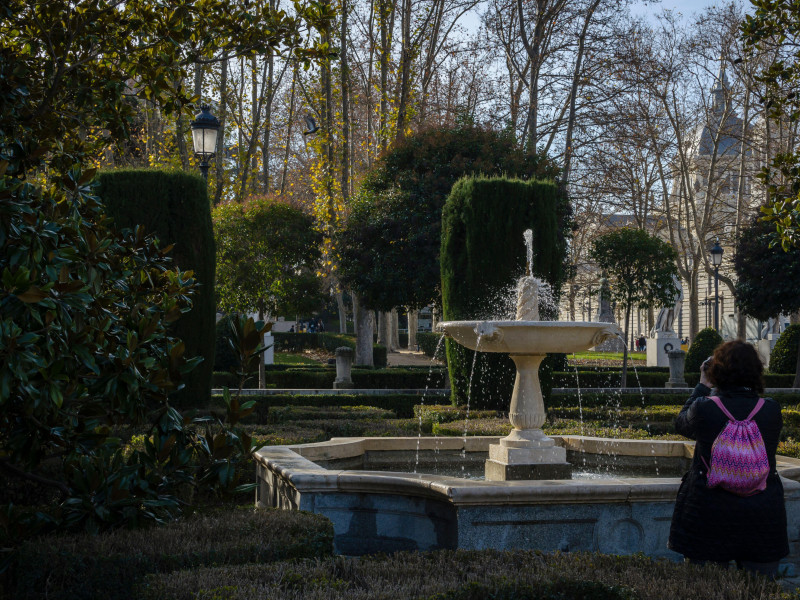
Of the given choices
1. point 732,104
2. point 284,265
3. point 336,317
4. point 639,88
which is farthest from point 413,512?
point 336,317

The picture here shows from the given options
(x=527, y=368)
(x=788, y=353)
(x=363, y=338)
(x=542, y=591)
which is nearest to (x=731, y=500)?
(x=542, y=591)

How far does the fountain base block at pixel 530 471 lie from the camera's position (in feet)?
20.4

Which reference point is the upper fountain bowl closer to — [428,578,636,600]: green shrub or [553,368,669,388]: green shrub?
[428,578,636,600]: green shrub

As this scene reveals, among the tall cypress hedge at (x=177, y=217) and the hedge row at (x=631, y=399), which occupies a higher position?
the tall cypress hedge at (x=177, y=217)

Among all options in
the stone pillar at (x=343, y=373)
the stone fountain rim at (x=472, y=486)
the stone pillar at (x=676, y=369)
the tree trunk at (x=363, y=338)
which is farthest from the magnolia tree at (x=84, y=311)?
the tree trunk at (x=363, y=338)

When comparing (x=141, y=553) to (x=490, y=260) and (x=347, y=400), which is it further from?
(x=347, y=400)

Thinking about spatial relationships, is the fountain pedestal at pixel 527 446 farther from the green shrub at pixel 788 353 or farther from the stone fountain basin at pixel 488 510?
the green shrub at pixel 788 353

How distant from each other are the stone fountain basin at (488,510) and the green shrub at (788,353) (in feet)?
56.3

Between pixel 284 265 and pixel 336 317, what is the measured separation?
41431 millimetres

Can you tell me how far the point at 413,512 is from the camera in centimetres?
536

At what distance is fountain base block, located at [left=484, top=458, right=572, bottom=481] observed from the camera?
245 inches

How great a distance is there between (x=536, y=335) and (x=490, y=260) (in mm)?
5333

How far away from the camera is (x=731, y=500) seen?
353cm

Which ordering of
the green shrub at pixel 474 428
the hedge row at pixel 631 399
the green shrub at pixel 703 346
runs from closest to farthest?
1. the green shrub at pixel 474 428
2. the hedge row at pixel 631 399
3. the green shrub at pixel 703 346
